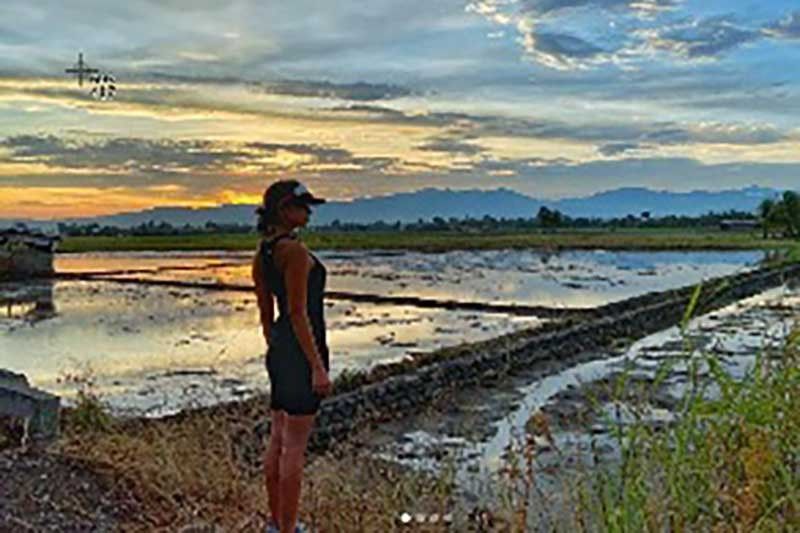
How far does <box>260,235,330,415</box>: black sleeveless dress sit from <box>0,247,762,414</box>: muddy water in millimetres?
2652

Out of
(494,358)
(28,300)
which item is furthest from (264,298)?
(28,300)

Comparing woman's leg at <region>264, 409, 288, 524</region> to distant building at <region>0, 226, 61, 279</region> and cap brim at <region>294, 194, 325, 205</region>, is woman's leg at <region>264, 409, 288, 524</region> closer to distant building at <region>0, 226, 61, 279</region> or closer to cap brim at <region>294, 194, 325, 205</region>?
cap brim at <region>294, 194, 325, 205</region>

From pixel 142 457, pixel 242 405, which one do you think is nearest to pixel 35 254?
pixel 242 405

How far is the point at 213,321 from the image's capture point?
18734 millimetres

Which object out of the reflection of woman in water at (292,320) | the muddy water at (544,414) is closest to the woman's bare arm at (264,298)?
the reflection of woman in water at (292,320)

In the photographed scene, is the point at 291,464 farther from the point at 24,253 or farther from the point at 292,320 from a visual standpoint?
the point at 24,253

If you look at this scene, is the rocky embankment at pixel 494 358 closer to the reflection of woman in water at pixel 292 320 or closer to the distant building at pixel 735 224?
the reflection of woman in water at pixel 292 320

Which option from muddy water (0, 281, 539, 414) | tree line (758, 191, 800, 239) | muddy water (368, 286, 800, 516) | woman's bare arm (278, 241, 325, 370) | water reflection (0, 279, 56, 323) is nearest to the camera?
woman's bare arm (278, 241, 325, 370)

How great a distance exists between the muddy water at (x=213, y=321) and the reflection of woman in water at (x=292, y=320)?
269 cm

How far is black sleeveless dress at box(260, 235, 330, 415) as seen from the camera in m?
3.88

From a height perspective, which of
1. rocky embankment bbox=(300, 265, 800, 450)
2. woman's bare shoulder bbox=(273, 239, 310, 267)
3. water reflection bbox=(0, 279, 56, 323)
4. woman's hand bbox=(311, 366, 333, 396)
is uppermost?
woman's bare shoulder bbox=(273, 239, 310, 267)

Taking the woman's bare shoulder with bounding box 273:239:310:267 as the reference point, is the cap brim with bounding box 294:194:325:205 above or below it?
above

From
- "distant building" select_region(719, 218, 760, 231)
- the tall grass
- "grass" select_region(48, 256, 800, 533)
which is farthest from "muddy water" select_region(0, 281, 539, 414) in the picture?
"distant building" select_region(719, 218, 760, 231)

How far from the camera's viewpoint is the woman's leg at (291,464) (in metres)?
3.99
